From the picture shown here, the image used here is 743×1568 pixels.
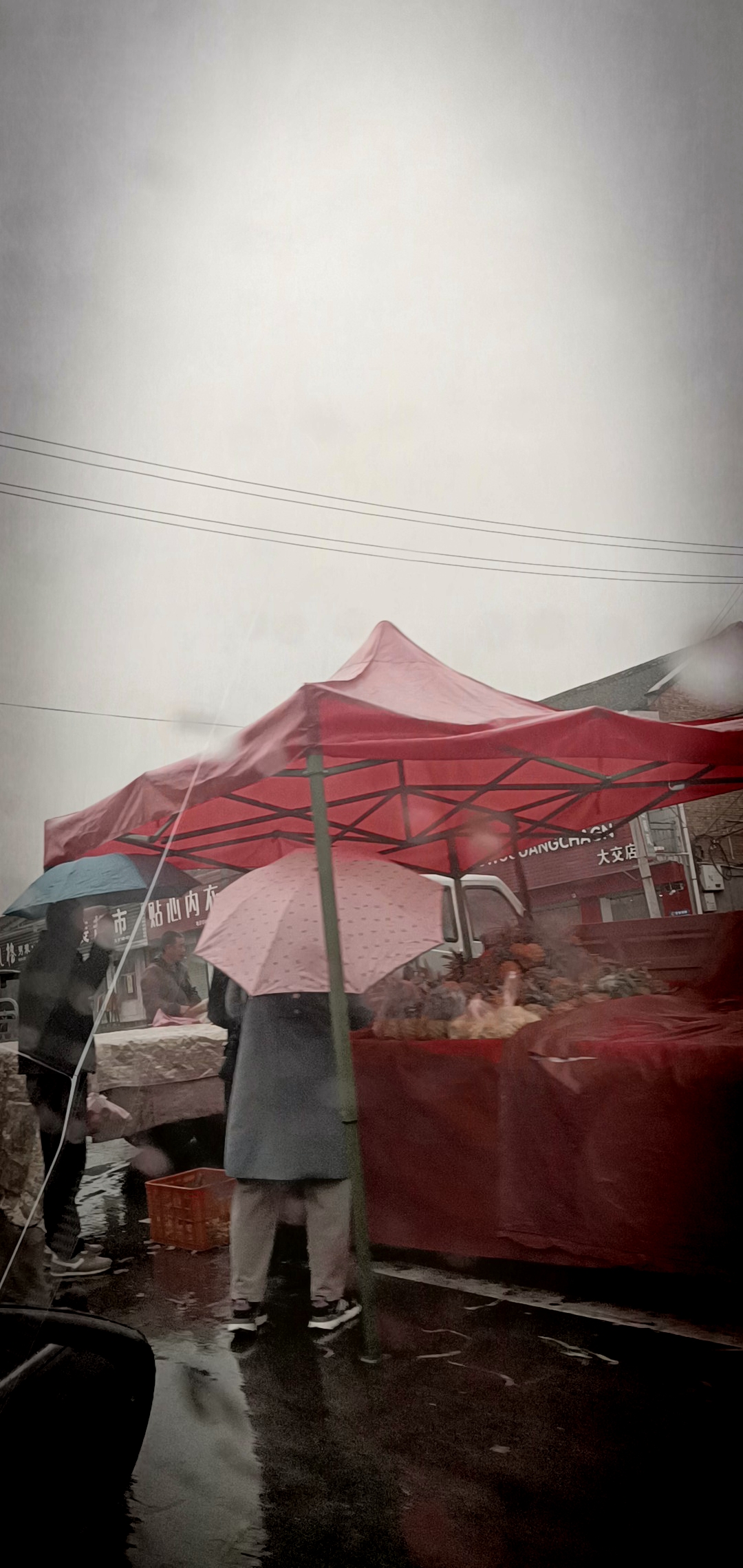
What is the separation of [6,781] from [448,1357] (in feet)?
2.65

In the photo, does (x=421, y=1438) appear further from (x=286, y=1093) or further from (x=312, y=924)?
(x=312, y=924)

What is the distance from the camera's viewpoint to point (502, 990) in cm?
92

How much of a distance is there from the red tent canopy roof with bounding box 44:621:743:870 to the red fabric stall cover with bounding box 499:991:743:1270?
183mm

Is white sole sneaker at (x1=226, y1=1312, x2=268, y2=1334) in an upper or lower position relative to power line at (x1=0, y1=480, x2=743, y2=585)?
lower

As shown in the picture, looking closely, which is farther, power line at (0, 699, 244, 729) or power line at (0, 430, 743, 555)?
power line at (0, 699, 244, 729)

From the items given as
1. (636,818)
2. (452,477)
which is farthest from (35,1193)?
(452,477)

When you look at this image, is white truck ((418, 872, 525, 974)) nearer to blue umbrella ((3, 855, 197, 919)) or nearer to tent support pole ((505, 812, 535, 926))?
tent support pole ((505, 812, 535, 926))

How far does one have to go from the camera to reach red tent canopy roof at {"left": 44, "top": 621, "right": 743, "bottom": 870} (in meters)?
0.83

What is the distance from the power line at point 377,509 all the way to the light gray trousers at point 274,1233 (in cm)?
69

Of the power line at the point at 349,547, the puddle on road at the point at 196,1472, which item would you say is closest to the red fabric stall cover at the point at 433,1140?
the puddle on road at the point at 196,1472

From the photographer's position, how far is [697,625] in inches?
34.8

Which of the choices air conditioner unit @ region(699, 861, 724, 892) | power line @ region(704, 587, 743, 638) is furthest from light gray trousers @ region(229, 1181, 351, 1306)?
power line @ region(704, 587, 743, 638)

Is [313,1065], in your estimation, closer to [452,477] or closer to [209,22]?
[452,477]

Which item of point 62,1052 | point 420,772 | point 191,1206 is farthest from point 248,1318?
point 420,772
